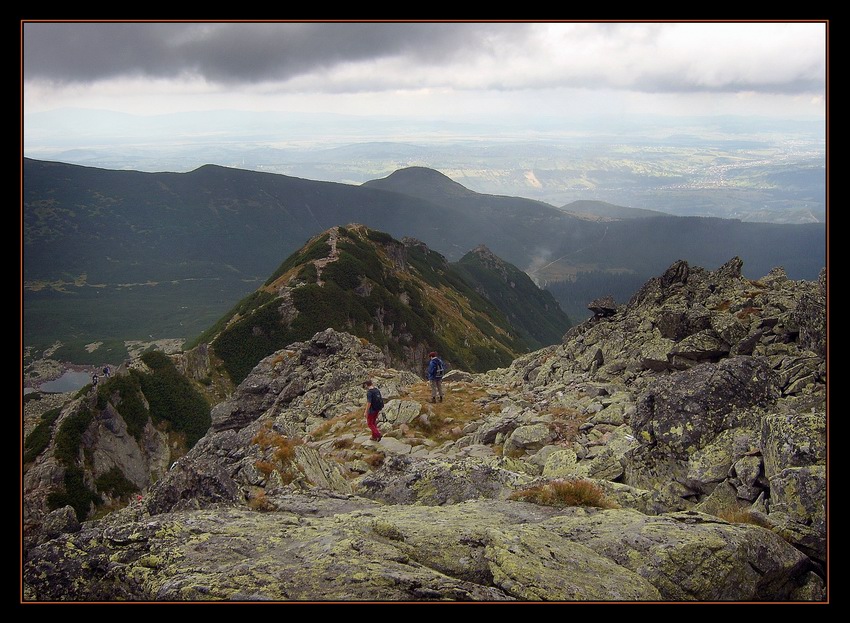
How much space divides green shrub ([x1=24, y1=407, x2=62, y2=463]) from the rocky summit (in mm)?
82732

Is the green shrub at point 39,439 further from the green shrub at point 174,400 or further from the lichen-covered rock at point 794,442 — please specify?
the lichen-covered rock at point 794,442

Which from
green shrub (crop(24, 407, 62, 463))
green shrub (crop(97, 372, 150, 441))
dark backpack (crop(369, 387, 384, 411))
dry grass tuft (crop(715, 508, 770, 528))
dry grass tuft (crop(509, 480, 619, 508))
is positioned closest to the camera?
dry grass tuft (crop(715, 508, 770, 528))

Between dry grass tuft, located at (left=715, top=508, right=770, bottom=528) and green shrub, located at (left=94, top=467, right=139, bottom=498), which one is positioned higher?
dry grass tuft, located at (left=715, top=508, right=770, bottom=528)

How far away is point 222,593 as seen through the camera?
9773 millimetres

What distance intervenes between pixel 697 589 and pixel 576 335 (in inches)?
1710

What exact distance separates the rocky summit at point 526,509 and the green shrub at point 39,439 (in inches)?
3257

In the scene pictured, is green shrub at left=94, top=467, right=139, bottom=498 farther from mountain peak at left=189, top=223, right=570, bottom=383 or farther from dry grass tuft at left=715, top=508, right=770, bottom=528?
dry grass tuft at left=715, top=508, right=770, bottom=528

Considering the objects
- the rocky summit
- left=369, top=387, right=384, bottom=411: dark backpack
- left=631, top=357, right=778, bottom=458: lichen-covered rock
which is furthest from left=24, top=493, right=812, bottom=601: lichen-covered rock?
left=369, top=387, right=384, bottom=411: dark backpack

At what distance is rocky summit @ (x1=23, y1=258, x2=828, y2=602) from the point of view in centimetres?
1033

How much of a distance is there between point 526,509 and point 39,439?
10591cm

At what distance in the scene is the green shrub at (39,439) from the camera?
8744 centimetres

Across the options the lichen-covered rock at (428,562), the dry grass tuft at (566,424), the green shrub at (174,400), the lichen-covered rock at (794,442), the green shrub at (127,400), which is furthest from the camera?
the green shrub at (174,400)

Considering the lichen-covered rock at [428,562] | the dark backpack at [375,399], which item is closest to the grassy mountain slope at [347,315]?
the dark backpack at [375,399]

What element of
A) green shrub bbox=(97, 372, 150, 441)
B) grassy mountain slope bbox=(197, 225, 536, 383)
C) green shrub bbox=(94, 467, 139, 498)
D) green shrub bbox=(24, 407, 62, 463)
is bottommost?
green shrub bbox=(94, 467, 139, 498)
